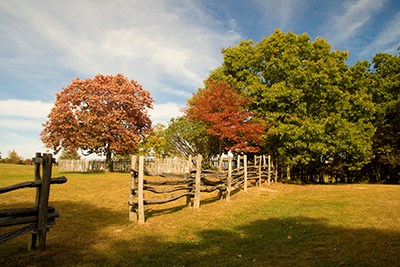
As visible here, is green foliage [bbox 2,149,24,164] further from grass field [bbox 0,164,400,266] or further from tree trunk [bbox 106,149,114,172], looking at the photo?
grass field [bbox 0,164,400,266]

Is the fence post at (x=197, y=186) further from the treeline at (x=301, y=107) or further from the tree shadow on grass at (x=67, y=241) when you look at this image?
the treeline at (x=301, y=107)

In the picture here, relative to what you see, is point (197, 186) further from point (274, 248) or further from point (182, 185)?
point (274, 248)

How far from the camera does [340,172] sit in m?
29.8

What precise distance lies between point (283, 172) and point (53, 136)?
23334mm

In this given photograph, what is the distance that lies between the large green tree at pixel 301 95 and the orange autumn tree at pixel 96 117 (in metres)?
10.9

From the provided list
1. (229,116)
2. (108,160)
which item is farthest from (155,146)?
(229,116)

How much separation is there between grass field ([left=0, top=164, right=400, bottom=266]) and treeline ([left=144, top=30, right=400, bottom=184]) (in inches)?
400

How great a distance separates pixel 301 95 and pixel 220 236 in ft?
56.1

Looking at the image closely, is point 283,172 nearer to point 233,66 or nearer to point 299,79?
point 299,79

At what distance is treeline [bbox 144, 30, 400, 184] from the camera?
22109 mm

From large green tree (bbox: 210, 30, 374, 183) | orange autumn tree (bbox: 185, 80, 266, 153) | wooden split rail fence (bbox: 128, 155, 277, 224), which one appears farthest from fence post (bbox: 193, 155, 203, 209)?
large green tree (bbox: 210, 30, 374, 183)

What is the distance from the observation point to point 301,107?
22.7m

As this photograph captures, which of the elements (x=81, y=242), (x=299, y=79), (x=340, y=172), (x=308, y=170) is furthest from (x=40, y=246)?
(x=340, y=172)

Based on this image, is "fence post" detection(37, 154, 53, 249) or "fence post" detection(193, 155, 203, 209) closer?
"fence post" detection(37, 154, 53, 249)
